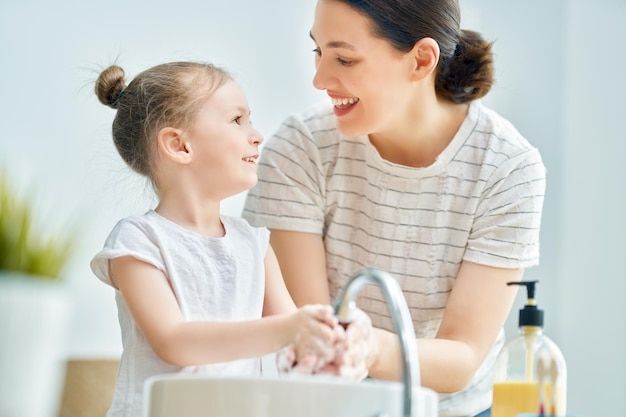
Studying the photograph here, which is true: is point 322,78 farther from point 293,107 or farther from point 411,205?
point 293,107

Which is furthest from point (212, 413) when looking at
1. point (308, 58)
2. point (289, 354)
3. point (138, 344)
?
point (308, 58)

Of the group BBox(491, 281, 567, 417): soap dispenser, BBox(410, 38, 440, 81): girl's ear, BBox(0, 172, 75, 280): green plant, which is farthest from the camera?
BBox(0, 172, 75, 280): green plant

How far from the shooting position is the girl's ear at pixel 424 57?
165 cm

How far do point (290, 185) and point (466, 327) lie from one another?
17.0 inches

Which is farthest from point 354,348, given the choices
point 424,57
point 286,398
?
point 424,57

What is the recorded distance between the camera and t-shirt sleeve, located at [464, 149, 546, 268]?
5.47 ft

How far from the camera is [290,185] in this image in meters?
1.76

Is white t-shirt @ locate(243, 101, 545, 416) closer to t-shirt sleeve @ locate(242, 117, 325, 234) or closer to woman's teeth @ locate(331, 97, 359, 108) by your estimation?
t-shirt sleeve @ locate(242, 117, 325, 234)

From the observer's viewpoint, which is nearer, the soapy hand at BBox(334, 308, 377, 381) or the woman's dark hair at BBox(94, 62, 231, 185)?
the soapy hand at BBox(334, 308, 377, 381)

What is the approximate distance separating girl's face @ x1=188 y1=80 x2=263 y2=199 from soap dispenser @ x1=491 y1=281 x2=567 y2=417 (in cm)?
46

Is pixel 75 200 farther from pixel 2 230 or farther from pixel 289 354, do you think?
pixel 289 354

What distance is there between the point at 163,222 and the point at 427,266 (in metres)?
0.61

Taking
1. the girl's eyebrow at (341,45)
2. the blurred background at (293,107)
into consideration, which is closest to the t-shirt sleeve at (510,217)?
the girl's eyebrow at (341,45)

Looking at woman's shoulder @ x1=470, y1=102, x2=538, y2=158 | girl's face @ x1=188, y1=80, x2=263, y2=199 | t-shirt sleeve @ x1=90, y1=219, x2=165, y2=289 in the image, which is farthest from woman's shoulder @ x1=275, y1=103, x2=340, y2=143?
t-shirt sleeve @ x1=90, y1=219, x2=165, y2=289
